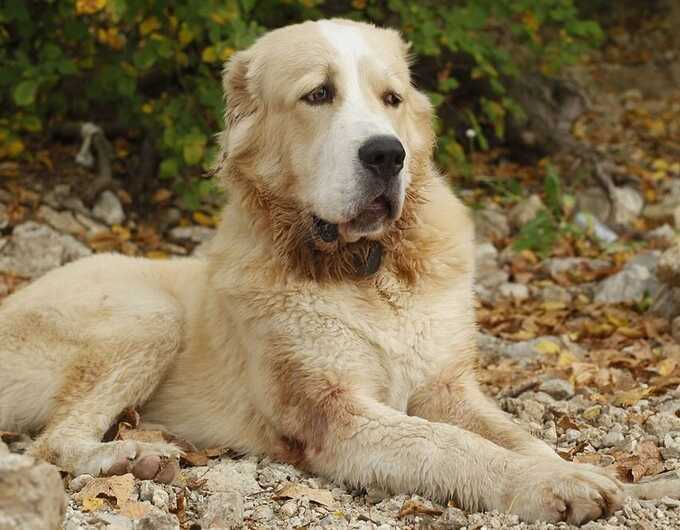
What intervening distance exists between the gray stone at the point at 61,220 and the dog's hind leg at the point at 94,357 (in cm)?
271

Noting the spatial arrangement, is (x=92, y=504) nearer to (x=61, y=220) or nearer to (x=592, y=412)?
(x=592, y=412)

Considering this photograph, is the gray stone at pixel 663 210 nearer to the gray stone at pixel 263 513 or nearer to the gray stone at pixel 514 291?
the gray stone at pixel 514 291

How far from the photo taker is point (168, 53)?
20.9 ft

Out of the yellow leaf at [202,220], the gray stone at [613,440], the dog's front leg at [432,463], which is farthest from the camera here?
the yellow leaf at [202,220]

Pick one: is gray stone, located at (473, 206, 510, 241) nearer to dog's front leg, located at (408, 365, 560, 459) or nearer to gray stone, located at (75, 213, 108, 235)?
gray stone, located at (75, 213, 108, 235)

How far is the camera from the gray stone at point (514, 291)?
20.8ft

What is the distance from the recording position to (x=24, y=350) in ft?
13.7

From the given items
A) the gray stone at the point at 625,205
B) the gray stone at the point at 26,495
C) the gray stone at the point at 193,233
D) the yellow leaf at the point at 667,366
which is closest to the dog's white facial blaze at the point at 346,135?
the gray stone at the point at 26,495

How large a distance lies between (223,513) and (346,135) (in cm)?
133

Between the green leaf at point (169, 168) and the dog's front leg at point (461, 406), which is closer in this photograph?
the dog's front leg at point (461, 406)

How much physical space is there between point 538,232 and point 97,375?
12.8 feet

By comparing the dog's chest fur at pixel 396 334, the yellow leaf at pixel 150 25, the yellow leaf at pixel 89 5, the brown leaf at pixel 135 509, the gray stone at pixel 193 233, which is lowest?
the gray stone at pixel 193 233

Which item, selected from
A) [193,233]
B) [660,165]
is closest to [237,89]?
[193,233]

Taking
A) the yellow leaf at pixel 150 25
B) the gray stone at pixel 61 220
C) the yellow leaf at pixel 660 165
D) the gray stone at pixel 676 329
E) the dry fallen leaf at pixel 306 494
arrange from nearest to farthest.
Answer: the dry fallen leaf at pixel 306 494 < the gray stone at pixel 676 329 < the yellow leaf at pixel 150 25 < the gray stone at pixel 61 220 < the yellow leaf at pixel 660 165
